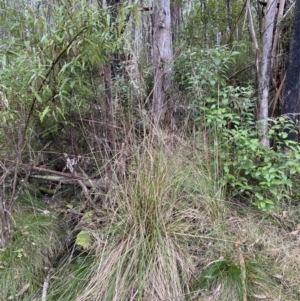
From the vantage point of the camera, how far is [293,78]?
2385 millimetres

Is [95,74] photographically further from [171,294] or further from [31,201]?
[171,294]

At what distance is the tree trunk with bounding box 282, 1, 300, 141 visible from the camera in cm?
234

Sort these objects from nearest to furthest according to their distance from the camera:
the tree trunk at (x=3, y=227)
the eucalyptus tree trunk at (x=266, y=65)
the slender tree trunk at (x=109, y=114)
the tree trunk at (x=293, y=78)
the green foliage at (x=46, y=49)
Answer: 1. the green foliage at (x=46, y=49)
2. the tree trunk at (x=3, y=227)
3. the slender tree trunk at (x=109, y=114)
4. the tree trunk at (x=293, y=78)
5. the eucalyptus tree trunk at (x=266, y=65)

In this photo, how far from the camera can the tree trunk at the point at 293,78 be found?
92.0 inches

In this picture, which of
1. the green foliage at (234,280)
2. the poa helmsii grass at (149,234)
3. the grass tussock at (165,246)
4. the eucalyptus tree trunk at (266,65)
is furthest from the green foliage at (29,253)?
the eucalyptus tree trunk at (266,65)

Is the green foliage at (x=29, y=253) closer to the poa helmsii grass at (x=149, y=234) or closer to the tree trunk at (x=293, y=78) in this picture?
the poa helmsii grass at (x=149, y=234)

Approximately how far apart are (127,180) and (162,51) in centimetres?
165

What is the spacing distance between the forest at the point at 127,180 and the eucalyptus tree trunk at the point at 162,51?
315 mm

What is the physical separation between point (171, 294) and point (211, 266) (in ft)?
0.88

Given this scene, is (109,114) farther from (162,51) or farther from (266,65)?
(266,65)

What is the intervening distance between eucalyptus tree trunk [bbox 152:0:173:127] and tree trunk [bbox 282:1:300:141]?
104cm

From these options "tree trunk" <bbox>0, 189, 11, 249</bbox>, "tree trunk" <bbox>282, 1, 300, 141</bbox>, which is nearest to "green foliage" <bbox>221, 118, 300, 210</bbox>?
"tree trunk" <bbox>282, 1, 300, 141</bbox>

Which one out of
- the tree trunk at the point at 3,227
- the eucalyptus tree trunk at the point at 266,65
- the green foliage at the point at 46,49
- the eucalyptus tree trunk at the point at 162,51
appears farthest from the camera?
the eucalyptus tree trunk at the point at 162,51

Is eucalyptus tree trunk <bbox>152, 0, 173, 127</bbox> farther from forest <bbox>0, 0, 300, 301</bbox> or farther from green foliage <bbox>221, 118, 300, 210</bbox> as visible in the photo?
green foliage <bbox>221, 118, 300, 210</bbox>
